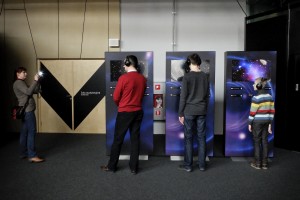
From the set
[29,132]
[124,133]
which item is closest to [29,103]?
[29,132]

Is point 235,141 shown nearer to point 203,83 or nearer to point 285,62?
point 203,83

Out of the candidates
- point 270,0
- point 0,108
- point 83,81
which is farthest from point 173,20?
point 0,108

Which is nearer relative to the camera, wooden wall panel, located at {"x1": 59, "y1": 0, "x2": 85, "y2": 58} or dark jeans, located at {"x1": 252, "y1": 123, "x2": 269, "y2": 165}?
dark jeans, located at {"x1": 252, "y1": 123, "x2": 269, "y2": 165}

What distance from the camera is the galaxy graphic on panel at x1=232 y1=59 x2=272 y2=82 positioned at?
15.6 ft

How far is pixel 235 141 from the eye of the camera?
193 inches

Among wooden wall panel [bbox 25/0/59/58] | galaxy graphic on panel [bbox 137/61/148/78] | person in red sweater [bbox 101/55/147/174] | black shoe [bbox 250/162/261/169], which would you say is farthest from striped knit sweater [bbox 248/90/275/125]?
wooden wall panel [bbox 25/0/59/58]

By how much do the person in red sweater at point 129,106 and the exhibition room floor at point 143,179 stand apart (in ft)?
1.08

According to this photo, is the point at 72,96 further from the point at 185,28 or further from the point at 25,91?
the point at 185,28

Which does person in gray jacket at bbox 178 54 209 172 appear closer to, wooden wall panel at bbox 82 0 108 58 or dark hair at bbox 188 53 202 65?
dark hair at bbox 188 53 202 65

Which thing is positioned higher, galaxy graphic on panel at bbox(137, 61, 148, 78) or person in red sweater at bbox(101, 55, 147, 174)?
galaxy graphic on panel at bbox(137, 61, 148, 78)

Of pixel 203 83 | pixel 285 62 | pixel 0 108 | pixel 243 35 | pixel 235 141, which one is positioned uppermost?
pixel 243 35

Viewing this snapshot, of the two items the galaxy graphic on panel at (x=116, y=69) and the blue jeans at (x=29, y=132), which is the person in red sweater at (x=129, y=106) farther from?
the blue jeans at (x=29, y=132)

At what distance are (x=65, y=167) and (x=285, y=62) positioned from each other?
177 inches

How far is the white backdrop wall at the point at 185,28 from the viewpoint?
6.58 metres
